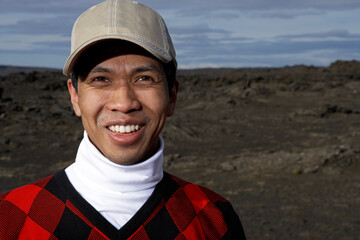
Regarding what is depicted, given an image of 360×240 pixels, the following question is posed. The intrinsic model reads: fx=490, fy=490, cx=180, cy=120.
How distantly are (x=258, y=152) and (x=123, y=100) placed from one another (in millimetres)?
8899

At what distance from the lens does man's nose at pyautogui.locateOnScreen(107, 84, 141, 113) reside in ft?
5.49

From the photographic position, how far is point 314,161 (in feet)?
28.7

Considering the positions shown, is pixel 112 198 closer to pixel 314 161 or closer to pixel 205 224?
pixel 205 224

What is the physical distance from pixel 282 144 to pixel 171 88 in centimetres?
1025

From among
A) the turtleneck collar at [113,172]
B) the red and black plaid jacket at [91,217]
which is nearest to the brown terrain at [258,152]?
the red and black plaid jacket at [91,217]

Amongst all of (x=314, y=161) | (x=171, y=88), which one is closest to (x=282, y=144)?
(x=314, y=161)

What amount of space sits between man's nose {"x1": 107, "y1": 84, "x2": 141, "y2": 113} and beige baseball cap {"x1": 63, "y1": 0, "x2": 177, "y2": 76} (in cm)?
16

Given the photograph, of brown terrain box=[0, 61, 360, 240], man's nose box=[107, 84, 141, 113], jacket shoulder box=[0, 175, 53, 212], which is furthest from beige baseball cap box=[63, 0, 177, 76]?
brown terrain box=[0, 61, 360, 240]

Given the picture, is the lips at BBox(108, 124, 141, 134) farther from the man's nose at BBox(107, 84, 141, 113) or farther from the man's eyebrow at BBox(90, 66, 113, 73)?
the man's eyebrow at BBox(90, 66, 113, 73)

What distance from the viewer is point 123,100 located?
167 centimetres

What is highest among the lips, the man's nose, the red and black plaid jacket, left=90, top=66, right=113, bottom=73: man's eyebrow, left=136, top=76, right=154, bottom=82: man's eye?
left=90, top=66, right=113, bottom=73: man's eyebrow

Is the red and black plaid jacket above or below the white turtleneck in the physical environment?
below

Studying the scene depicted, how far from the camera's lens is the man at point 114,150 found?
1652mm

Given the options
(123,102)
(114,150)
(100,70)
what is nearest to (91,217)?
(114,150)
